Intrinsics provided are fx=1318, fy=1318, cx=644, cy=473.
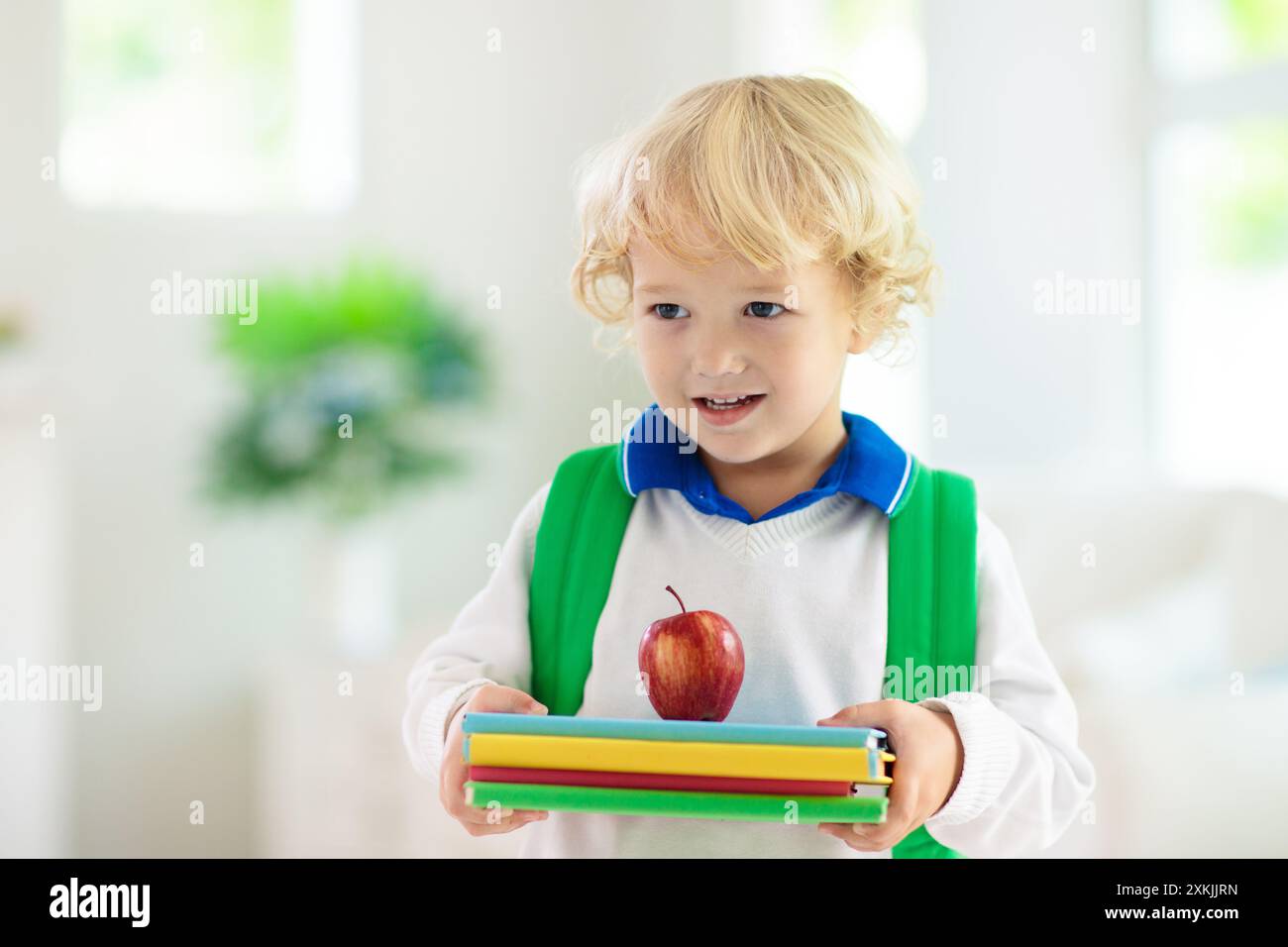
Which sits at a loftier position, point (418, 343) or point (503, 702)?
point (418, 343)

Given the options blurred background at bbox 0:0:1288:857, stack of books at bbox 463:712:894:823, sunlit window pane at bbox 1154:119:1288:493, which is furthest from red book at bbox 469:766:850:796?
sunlit window pane at bbox 1154:119:1288:493

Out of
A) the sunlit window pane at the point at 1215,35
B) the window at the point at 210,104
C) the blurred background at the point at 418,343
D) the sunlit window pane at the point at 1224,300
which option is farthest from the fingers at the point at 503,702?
the window at the point at 210,104

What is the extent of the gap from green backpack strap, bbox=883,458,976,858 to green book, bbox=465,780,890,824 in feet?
0.48

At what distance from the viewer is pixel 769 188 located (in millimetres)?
701

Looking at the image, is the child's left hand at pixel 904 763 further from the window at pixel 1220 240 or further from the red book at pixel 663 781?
the window at pixel 1220 240

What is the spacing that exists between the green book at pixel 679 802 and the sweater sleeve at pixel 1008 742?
0.09 meters

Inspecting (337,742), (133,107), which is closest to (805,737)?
(337,742)

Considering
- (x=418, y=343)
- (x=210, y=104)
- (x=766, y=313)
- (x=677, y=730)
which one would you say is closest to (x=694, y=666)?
(x=677, y=730)

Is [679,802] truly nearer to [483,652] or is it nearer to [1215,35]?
[483,652]

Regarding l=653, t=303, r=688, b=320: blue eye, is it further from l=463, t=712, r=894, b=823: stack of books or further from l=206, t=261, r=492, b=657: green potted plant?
l=206, t=261, r=492, b=657: green potted plant

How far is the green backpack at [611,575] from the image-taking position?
2.39 ft

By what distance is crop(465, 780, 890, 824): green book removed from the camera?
23.0 inches

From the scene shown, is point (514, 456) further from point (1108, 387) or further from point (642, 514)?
point (642, 514)

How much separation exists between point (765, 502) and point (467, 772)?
0.78 feet
